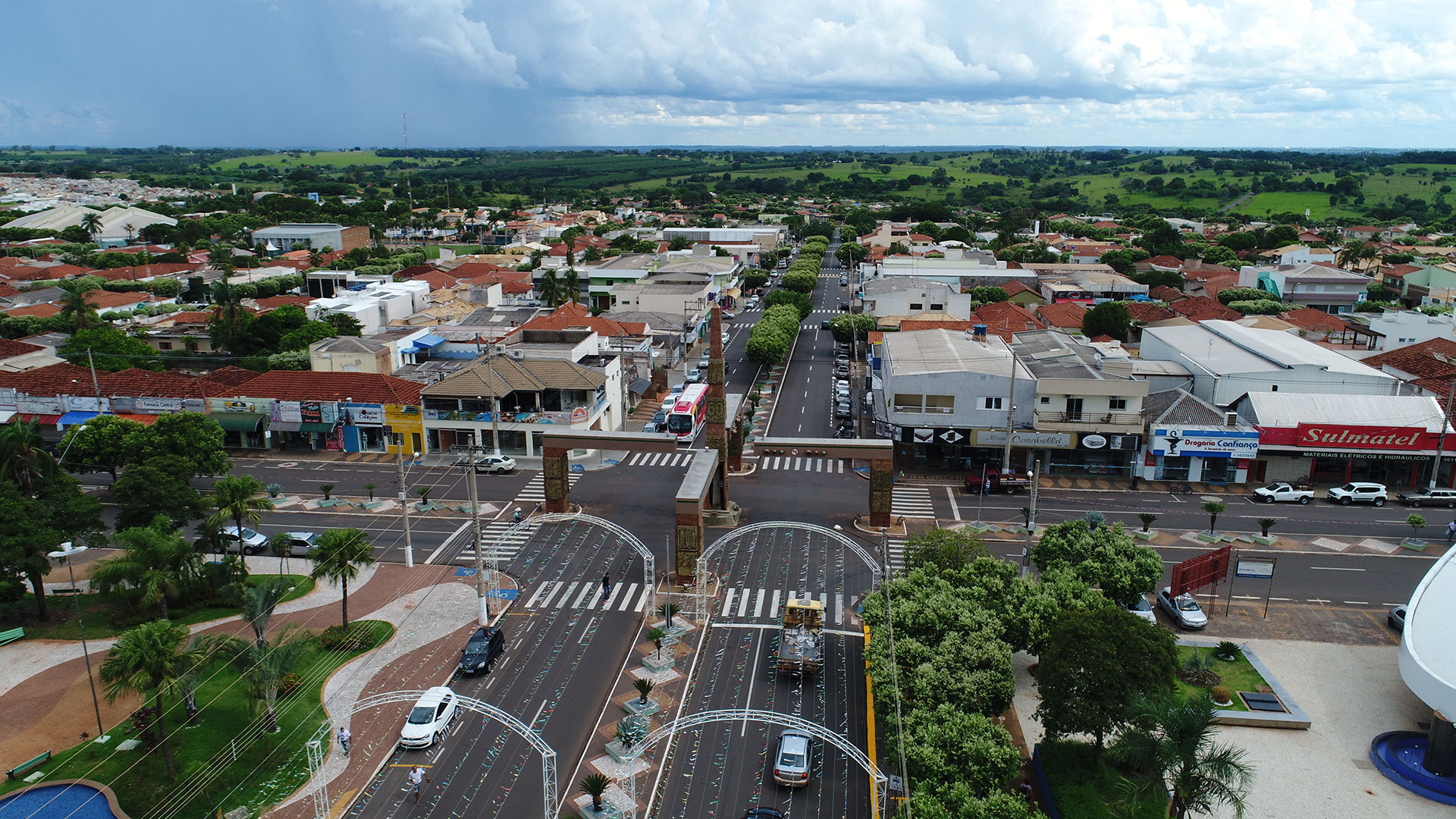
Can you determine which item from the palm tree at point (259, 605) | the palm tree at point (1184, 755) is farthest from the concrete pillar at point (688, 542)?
the palm tree at point (1184, 755)

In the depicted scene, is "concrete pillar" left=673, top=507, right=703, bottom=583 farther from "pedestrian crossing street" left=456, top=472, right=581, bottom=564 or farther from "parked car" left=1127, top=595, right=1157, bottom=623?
"parked car" left=1127, top=595, right=1157, bottom=623

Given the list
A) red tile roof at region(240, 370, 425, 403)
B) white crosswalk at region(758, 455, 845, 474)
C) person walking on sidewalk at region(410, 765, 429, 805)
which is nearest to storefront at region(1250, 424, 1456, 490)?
white crosswalk at region(758, 455, 845, 474)

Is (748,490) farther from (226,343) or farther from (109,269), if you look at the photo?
(109,269)

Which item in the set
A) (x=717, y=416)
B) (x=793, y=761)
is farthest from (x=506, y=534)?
(x=793, y=761)

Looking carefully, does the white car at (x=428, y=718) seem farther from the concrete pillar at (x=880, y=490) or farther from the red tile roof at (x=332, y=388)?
the red tile roof at (x=332, y=388)

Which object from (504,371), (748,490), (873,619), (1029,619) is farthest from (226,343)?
(1029,619)
